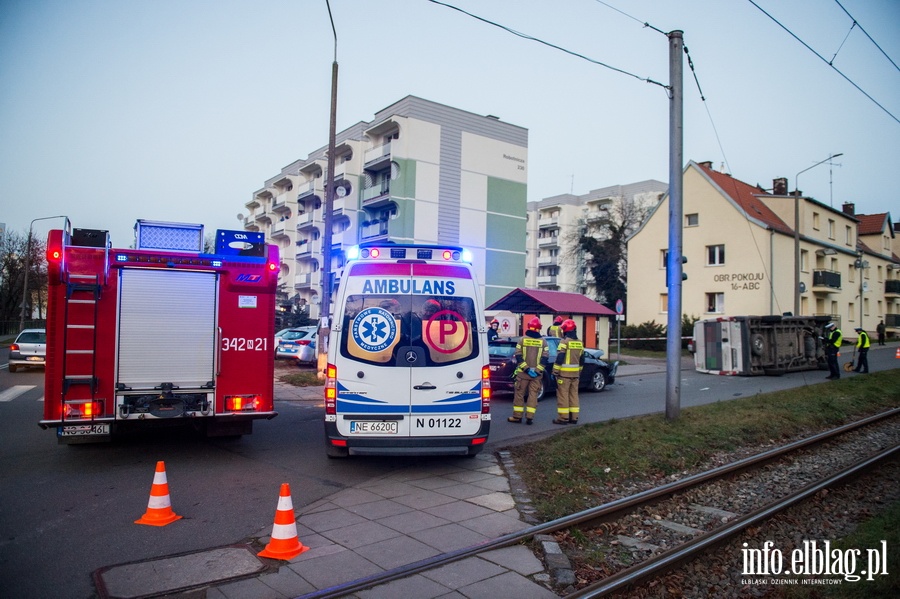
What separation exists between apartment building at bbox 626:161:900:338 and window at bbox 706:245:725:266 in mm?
57

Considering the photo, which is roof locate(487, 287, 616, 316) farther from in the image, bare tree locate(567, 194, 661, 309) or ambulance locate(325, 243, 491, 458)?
bare tree locate(567, 194, 661, 309)

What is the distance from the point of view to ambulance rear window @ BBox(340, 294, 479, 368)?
23.6 feet

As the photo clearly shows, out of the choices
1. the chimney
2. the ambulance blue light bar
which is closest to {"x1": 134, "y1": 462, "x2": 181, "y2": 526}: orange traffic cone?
the ambulance blue light bar

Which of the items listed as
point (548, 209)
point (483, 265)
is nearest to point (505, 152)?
point (483, 265)

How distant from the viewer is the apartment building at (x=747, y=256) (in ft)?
116

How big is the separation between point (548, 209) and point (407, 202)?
34158mm

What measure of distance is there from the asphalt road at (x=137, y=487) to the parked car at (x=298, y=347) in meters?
9.47

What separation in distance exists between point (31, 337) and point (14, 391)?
6586mm

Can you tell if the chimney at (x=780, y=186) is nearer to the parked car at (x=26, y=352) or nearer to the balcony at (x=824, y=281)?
the balcony at (x=824, y=281)

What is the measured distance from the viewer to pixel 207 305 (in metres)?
7.95

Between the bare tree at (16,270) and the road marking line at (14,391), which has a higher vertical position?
the bare tree at (16,270)

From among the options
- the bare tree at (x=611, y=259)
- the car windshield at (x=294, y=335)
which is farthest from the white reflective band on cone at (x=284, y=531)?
the bare tree at (x=611, y=259)

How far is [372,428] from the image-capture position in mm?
7051

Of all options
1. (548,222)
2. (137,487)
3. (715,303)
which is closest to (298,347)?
(137,487)
